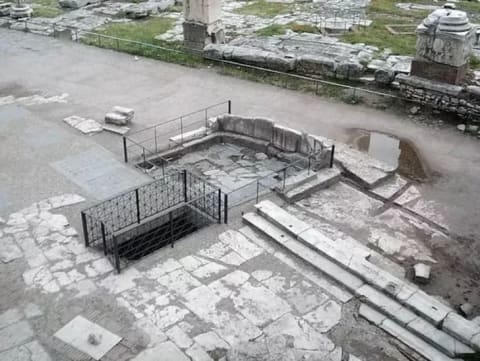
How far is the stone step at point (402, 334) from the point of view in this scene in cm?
706

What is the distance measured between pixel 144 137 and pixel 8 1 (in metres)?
16.4

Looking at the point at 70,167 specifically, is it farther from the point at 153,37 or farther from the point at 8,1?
the point at 8,1

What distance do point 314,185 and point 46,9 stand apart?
1842 cm

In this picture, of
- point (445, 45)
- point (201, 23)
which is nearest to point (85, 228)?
point (445, 45)

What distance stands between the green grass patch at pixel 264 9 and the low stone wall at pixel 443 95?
A: 31.6ft

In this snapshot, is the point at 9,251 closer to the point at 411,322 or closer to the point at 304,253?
the point at 304,253

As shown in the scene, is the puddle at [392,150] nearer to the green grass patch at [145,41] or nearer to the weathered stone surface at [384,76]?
the weathered stone surface at [384,76]

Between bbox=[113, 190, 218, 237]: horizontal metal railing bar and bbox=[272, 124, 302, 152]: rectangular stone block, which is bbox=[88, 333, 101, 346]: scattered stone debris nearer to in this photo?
bbox=[113, 190, 218, 237]: horizontal metal railing bar

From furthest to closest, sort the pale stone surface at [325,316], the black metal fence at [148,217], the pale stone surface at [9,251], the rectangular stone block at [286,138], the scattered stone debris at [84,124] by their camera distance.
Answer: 1. the scattered stone debris at [84,124]
2. the rectangular stone block at [286,138]
3. the black metal fence at [148,217]
4. the pale stone surface at [9,251]
5. the pale stone surface at [325,316]

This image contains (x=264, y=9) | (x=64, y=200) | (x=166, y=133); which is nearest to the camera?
(x=64, y=200)

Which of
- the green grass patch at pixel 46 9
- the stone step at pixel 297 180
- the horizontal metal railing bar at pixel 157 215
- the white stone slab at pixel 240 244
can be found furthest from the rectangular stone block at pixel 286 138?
the green grass patch at pixel 46 9

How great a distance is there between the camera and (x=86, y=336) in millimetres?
7207

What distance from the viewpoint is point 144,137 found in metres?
12.9

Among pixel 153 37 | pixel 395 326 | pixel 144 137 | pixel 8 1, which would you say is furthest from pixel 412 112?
pixel 8 1
